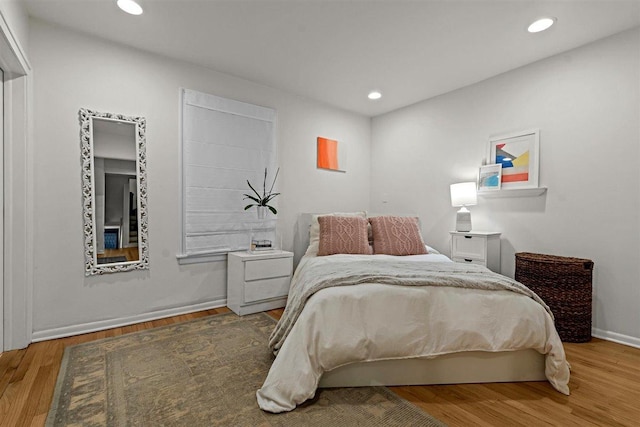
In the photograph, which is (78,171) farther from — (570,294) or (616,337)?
(616,337)

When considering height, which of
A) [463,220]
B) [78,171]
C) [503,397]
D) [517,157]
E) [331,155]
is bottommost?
[503,397]

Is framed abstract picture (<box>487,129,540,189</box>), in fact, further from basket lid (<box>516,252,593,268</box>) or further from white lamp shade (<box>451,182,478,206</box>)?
basket lid (<box>516,252,593,268</box>)

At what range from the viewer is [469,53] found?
2.88 metres

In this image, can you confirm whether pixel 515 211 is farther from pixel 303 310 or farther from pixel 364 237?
pixel 303 310

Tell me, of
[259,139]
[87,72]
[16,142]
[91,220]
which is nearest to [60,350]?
[91,220]

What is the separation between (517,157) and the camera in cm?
314

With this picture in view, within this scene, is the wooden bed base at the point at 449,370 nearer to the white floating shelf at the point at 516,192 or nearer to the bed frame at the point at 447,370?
the bed frame at the point at 447,370

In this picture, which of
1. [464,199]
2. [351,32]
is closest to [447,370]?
[464,199]

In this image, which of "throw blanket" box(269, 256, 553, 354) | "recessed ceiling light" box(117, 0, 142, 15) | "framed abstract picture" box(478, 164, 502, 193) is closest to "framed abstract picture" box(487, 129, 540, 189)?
"framed abstract picture" box(478, 164, 502, 193)

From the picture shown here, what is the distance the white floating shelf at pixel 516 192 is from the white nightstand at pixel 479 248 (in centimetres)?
41

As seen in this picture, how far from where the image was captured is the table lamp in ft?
11.0

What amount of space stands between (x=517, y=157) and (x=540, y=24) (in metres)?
1.18

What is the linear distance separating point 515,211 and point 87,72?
4.12 meters

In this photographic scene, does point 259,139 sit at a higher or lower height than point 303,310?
higher
